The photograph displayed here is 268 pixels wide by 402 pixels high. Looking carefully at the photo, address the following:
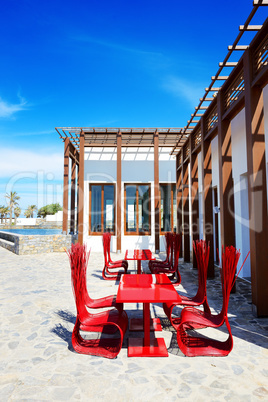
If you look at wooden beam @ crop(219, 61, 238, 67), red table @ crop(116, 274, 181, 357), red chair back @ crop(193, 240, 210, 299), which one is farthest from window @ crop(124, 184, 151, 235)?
red table @ crop(116, 274, 181, 357)

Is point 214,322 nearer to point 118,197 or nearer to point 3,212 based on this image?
point 118,197

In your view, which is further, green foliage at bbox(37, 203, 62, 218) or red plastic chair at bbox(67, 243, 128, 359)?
green foliage at bbox(37, 203, 62, 218)

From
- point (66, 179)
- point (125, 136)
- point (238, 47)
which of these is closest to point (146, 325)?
point (238, 47)

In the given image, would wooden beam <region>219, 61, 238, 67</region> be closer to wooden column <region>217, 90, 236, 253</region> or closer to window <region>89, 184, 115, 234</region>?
wooden column <region>217, 90, 236, 253</region>

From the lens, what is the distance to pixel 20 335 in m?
3.41

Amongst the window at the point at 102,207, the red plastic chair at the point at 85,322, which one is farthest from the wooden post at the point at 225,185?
the window at the point at 102,207

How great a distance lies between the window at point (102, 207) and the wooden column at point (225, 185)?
7676mm

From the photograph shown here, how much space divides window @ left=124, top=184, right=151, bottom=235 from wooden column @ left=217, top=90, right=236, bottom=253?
688 centimetres

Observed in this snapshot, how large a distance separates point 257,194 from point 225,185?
1405mm

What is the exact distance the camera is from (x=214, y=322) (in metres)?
2.97

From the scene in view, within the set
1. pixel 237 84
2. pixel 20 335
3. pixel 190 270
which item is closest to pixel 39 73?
pixel 237 84

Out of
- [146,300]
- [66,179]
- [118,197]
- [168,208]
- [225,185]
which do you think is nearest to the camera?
[146,300]

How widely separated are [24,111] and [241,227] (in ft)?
52.8

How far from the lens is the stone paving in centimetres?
218
